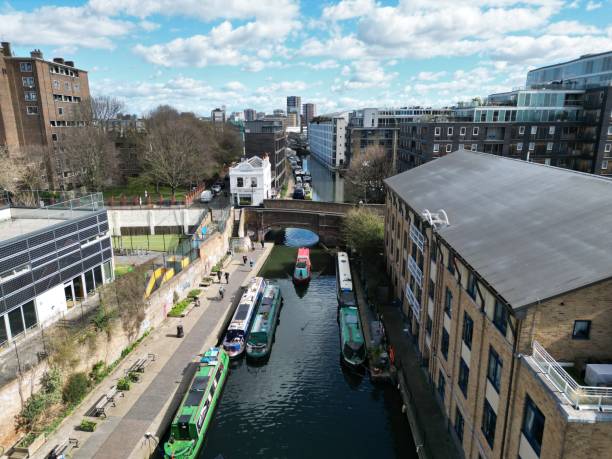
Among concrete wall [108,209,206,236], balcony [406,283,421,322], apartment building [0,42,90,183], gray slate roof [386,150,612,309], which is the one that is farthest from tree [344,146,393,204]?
apartment building [0,42,90,183]

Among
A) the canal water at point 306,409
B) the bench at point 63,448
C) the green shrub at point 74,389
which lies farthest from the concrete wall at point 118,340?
the canal water at point 306,409

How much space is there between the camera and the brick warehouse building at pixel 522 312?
1349cm

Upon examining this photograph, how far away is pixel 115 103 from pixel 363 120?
236ft

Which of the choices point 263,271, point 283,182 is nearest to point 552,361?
point 263,271

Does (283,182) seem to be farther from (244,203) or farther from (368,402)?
(368,402)

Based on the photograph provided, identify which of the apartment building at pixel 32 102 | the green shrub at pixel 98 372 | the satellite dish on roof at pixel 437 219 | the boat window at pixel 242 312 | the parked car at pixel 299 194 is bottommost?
the boat window at pixel 242 312

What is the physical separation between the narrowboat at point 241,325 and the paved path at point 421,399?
37.8 feet

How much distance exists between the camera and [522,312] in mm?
14680

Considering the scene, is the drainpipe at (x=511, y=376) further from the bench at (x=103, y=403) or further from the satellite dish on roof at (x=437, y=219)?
the bench at (x=103, y=403)

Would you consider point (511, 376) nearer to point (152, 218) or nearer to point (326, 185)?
point (152, 218)

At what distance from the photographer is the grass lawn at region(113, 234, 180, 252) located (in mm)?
52562

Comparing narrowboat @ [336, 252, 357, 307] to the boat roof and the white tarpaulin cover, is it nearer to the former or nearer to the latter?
the boat roof

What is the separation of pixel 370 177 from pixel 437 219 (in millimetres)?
52931

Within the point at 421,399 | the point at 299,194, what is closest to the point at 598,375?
the point at 421,399
